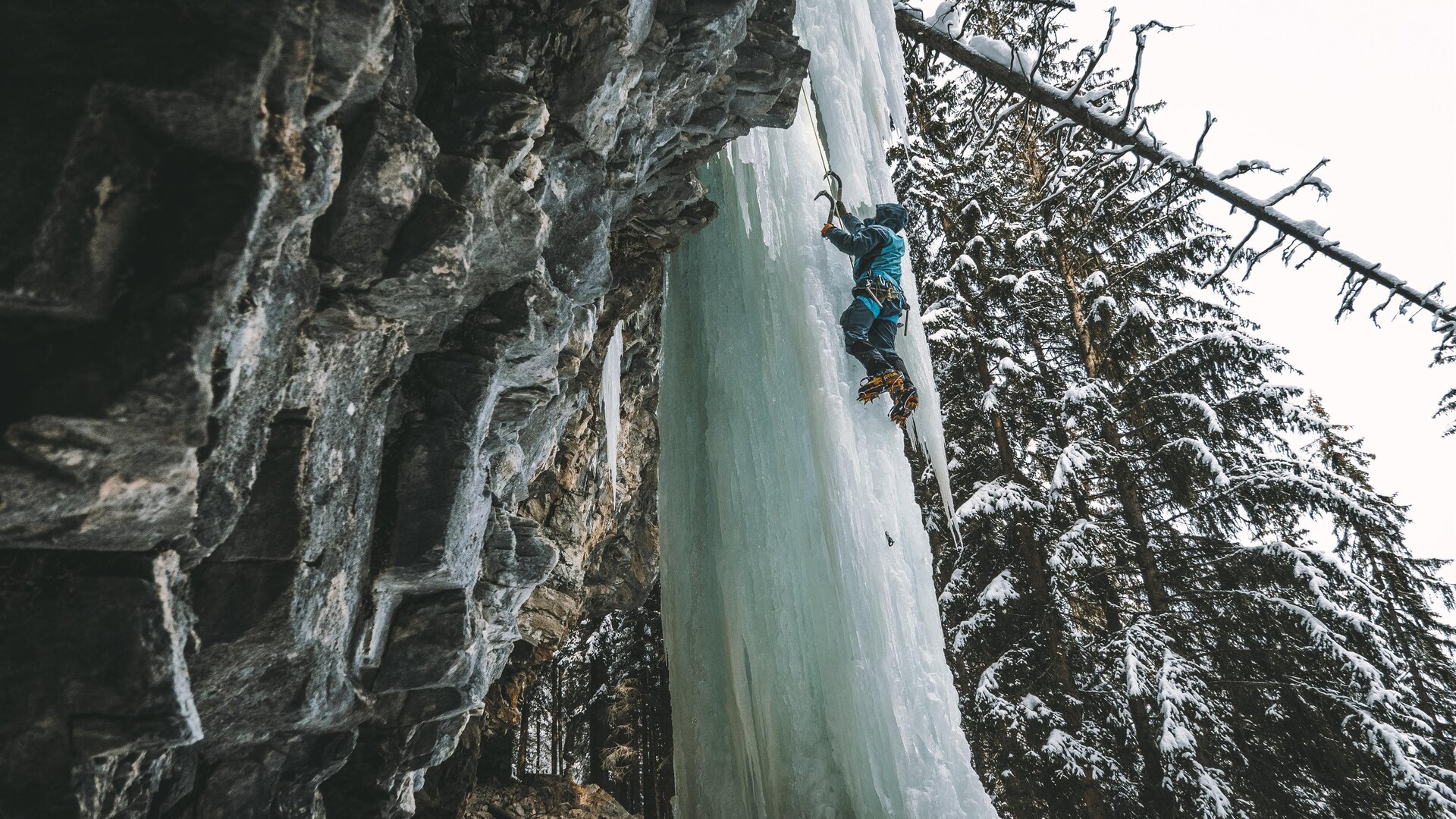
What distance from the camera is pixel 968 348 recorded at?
827 centimetres

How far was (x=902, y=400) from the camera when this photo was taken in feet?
15.8

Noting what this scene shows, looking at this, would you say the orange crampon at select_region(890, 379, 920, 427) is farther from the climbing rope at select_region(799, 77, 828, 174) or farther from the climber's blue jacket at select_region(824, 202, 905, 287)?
the climbing rope at select_region(799, 77, 828, 174)

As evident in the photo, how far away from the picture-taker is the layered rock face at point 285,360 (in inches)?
59.0

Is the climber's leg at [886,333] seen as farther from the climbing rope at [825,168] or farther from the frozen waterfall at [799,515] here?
the climbing rope at [825,168]

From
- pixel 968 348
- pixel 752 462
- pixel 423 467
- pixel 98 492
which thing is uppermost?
pixel 968 348

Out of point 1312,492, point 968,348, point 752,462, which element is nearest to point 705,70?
point 752,462

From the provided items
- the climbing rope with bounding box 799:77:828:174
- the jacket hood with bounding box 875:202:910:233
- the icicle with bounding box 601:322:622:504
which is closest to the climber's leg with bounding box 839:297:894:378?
the jacket hood with bounding box 875:202:910:233

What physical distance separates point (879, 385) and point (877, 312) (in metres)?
0.55

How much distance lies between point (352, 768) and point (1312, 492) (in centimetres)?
818

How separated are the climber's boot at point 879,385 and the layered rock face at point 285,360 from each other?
2.02m

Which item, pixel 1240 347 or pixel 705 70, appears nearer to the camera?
pixel 705 70

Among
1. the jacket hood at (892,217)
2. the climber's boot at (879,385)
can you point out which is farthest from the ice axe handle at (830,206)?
the climber's boot at (879,385)

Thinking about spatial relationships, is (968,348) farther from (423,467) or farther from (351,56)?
(351,56)

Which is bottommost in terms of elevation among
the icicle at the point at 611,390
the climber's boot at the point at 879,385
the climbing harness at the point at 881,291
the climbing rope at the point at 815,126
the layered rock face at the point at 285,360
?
the layered rock face at the point at 285,360
